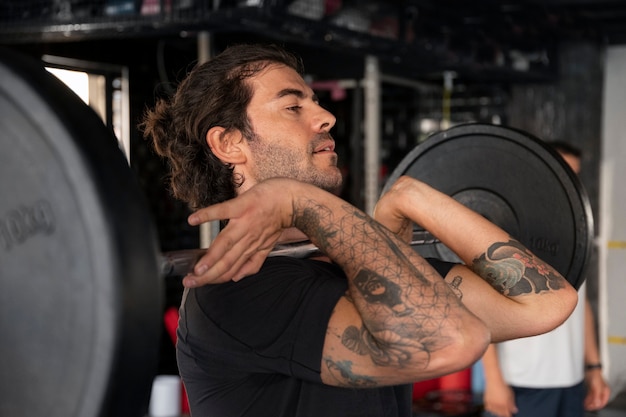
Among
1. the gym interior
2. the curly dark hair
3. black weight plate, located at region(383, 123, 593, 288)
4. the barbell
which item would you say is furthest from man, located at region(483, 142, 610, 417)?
the barbell

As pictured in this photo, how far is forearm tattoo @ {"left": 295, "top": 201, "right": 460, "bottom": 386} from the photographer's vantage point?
1.23 metres

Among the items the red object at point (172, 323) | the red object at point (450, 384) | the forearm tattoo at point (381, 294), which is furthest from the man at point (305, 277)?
the red object at point (450, 384)

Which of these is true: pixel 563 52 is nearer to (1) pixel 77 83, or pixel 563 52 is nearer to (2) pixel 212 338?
(1) pixel 77 83

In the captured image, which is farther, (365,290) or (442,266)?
(442,266)

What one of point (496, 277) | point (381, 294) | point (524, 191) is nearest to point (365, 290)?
point (381, 294)

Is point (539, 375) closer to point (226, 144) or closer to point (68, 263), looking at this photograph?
point (226, 144)

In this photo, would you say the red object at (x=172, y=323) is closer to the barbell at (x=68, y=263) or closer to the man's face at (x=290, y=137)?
the man's face at (x=290, y=137)

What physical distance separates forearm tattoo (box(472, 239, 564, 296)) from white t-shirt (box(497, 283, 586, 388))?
5.52 ft

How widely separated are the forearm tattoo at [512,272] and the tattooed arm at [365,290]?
11.0 inches

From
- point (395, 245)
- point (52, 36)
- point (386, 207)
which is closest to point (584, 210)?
point (386, 207)

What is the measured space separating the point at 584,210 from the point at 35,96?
54.0 inches

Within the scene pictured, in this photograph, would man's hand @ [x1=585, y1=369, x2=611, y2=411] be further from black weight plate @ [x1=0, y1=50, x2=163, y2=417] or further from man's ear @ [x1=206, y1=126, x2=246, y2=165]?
black weight plate @ [x1=0, y1=50, x2=163, y2=417]

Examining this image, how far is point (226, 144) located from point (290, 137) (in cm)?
14

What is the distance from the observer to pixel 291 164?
5.19 ft
